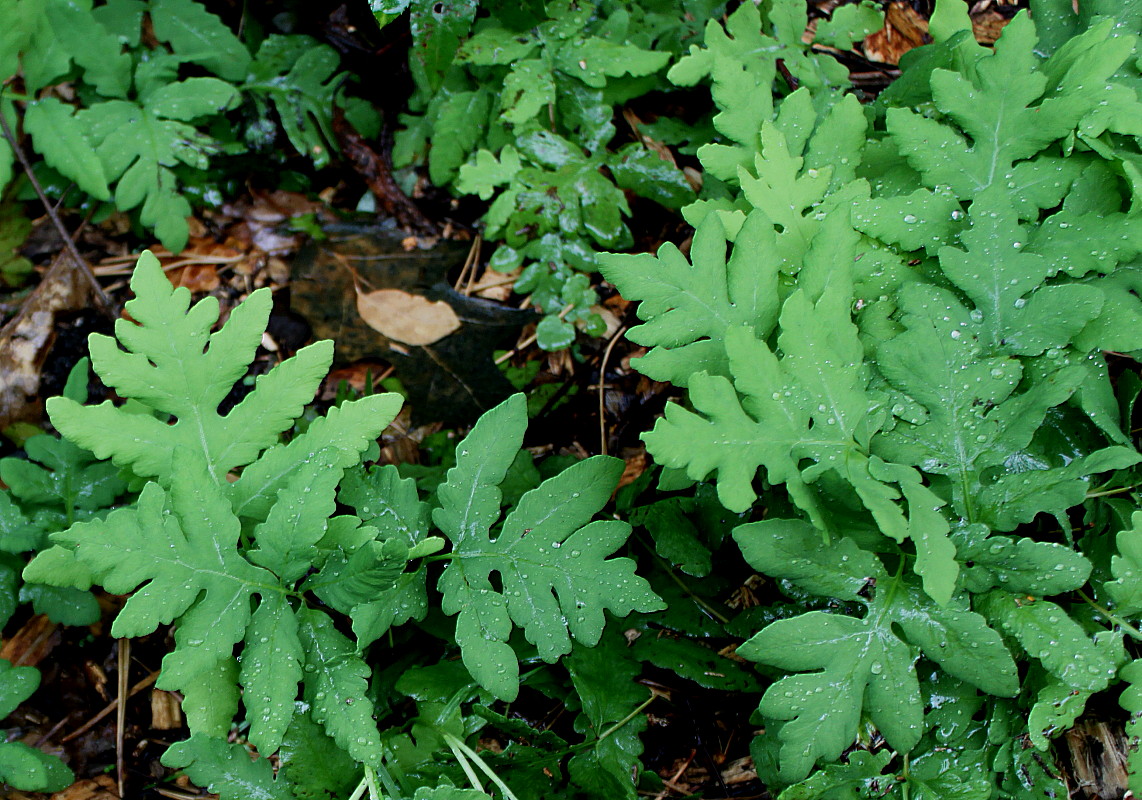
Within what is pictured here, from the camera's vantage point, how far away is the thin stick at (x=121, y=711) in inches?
97.8

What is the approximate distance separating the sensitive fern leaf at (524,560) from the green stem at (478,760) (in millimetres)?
254

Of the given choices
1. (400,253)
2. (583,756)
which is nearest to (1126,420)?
(583,756)

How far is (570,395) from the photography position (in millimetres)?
2879

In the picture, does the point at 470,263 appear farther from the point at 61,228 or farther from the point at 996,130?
the point at 996,130

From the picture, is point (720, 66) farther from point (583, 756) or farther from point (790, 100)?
point (583, 756)

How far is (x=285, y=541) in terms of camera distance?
1.79 meters

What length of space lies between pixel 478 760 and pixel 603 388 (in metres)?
1.40

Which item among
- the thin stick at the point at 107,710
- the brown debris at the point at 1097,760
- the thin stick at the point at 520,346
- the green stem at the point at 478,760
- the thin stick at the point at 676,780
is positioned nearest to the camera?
the green stem at the point at 478,760

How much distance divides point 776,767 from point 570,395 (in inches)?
56.6

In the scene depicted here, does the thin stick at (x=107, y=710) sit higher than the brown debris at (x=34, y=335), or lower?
lower

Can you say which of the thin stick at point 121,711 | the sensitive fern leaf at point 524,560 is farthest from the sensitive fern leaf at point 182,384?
the thin stick at point 121,711

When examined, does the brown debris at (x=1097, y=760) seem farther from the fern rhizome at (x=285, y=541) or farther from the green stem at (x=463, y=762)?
the green stem at (x=463, y=762)

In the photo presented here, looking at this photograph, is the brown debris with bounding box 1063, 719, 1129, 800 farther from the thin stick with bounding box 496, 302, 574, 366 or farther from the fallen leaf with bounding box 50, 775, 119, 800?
the fallen leaf with bounding box 50, 775, 119, 800

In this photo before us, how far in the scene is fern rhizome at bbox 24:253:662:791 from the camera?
5.67ft
